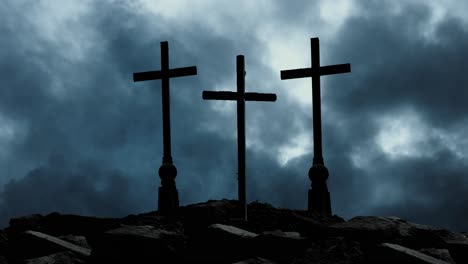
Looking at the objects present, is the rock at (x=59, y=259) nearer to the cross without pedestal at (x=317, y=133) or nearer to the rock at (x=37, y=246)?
the rock at (x=37, y=246)

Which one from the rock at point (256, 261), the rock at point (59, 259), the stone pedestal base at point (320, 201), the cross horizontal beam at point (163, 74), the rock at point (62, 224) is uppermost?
the cross horizontal beam at point (163, 74)

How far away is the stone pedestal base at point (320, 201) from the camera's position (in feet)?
53.0

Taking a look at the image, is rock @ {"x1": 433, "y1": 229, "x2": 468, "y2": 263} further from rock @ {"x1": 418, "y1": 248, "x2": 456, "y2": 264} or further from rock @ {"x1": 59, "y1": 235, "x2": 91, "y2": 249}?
rock @ {"x1": 59, "y1": 235, "x2": 91, "y2": 249}

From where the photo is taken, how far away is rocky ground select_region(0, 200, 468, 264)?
10.2m

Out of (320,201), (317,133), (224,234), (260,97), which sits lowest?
(224,234)

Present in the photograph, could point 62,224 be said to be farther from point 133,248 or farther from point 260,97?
point 260,97

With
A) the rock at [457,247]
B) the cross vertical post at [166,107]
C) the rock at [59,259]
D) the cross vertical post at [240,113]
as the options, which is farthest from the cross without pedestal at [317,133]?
the rock at [59,259]

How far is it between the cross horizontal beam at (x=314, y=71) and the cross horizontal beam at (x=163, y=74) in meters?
2.16

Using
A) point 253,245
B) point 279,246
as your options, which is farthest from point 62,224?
point 279,246

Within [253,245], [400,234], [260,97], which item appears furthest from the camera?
[260,97]

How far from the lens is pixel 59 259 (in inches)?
422

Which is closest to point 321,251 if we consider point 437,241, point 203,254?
point 203,254

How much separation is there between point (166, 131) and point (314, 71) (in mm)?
3698

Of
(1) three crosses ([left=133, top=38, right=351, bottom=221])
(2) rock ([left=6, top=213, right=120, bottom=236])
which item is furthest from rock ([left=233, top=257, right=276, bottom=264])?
(1) three crosses ([left=133, top=38, right=351, bottom=221])
